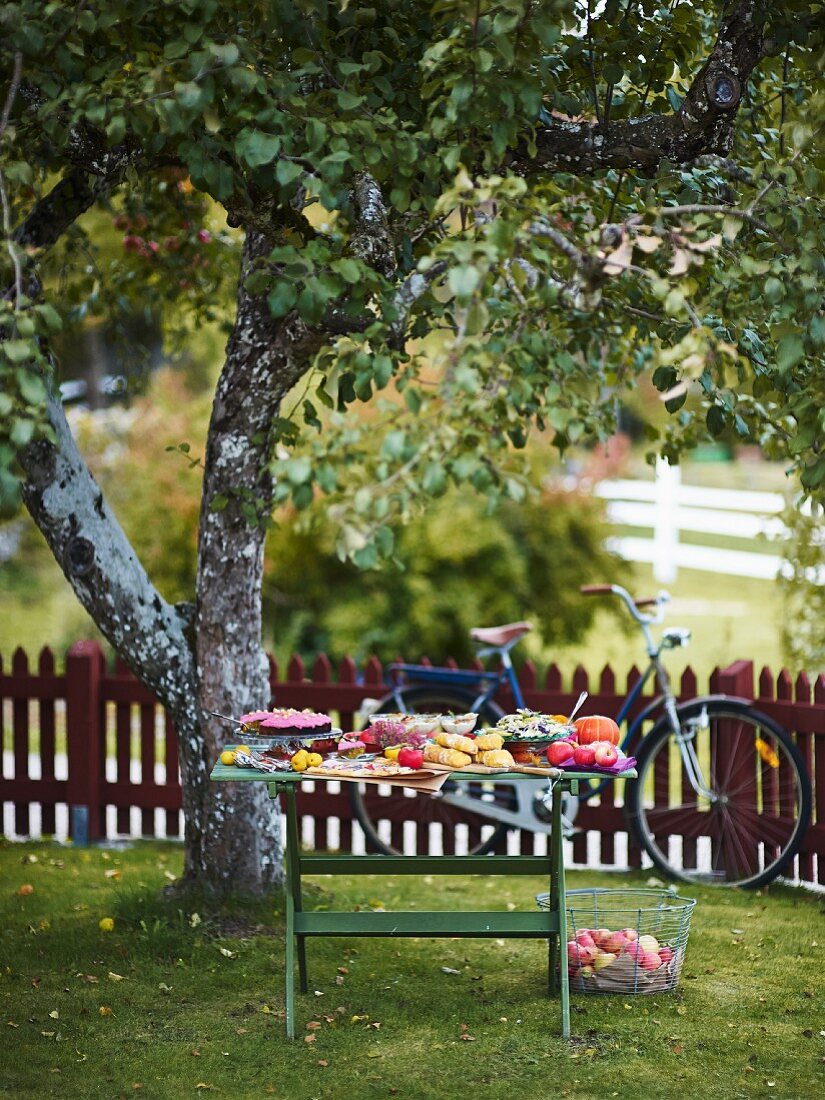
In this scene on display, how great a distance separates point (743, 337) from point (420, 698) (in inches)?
123

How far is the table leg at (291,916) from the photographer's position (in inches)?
169

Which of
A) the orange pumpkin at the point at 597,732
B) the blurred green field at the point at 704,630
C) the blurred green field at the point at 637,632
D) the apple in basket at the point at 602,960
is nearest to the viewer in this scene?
the orange pumpkin at the point at 597,732

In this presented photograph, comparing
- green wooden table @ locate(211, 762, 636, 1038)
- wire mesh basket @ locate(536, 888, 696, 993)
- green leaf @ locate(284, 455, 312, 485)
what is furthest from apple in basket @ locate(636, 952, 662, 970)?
green leaf @ locate(284, 455, 312, 485)

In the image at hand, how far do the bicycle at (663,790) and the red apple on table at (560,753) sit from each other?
1.63m

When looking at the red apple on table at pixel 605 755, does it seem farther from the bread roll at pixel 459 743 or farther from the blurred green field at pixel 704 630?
the blurred green field at pixel 704 630

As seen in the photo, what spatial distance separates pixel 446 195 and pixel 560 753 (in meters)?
1.99

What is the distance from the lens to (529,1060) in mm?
4121

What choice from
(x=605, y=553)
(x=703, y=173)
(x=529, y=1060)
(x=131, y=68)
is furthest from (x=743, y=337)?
(x=605, y=553)

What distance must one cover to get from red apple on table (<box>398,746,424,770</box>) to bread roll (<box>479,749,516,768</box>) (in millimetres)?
214

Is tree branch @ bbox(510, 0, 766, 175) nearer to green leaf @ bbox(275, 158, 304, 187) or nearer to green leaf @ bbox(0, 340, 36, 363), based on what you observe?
green leaf @ bbox(275, 158, 304, 187)

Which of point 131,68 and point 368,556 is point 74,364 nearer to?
point 131,68

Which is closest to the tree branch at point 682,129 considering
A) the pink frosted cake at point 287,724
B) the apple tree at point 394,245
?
the apple tree at point 394,245

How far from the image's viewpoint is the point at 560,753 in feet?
14.2

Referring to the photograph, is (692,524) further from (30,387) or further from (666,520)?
(30,387)
